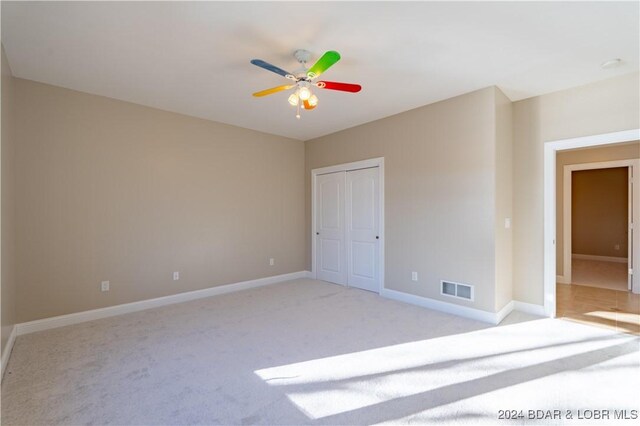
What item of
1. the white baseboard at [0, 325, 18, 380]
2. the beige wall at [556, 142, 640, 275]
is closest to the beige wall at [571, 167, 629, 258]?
the beige wall at [556, 142, 640, 275]

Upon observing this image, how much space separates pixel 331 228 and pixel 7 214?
4.19 meters

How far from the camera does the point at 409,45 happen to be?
8.38 feet

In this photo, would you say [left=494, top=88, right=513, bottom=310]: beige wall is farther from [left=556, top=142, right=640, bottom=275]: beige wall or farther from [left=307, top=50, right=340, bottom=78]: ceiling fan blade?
[left=307, top=50, right=340, bottom=78]: ceiling fan blade

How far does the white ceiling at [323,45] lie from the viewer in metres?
2.13

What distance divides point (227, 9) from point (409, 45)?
1525 millimetres

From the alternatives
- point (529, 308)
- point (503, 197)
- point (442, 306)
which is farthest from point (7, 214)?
point (529, 308)

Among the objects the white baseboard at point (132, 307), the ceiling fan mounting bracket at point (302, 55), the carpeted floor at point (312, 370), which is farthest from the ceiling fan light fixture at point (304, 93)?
the white baseboard at point (132, 307)

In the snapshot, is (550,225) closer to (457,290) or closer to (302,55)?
(457,290)

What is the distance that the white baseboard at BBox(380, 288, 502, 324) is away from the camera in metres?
3.46

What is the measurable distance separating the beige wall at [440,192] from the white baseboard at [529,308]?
706 millimetres

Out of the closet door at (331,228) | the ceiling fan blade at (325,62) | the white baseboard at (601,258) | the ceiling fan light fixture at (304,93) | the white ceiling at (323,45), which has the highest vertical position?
the white ceiling at (323,45)

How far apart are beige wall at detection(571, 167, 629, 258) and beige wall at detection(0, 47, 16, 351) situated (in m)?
10.9

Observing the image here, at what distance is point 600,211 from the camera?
746cm

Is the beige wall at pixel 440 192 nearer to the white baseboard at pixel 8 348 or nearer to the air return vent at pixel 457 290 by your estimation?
the air return vent at pixel 457 290
